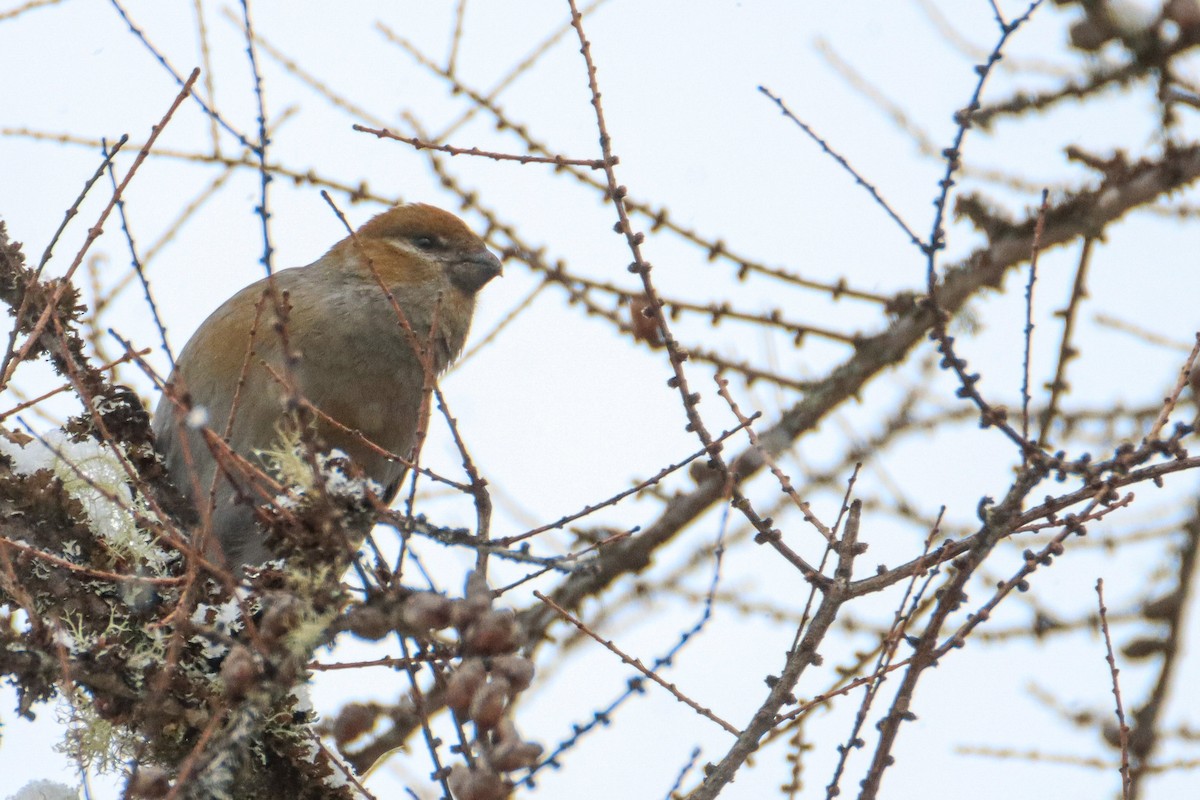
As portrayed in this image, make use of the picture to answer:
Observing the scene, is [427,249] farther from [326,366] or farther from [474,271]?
[326,366]

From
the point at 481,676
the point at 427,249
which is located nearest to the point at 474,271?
the point at 427,249

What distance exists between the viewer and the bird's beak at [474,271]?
5066mm

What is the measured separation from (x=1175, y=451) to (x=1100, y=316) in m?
2.29

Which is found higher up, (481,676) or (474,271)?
(474,271)

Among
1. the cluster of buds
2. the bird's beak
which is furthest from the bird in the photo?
the cluster of buds

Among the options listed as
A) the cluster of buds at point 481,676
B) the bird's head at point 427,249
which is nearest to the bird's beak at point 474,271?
the bird's head at point 427,249

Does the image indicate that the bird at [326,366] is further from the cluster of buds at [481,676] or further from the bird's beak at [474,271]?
the cluster of buds at [481,676]

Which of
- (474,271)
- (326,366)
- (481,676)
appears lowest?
(481,676)

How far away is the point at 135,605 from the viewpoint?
2.86m

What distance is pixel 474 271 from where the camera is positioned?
508cm

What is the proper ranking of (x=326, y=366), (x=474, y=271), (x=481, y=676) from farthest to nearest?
(x=474, y=271) → (x=326, y=366) → (x=481, y=676)

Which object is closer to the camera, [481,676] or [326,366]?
[481,676]

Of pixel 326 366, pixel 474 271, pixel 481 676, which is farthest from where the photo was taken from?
pixel 474 271

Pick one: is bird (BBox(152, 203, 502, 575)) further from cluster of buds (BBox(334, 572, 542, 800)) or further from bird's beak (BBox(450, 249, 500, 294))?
cluster of buds (BBox(334, 572, 542, 800))
